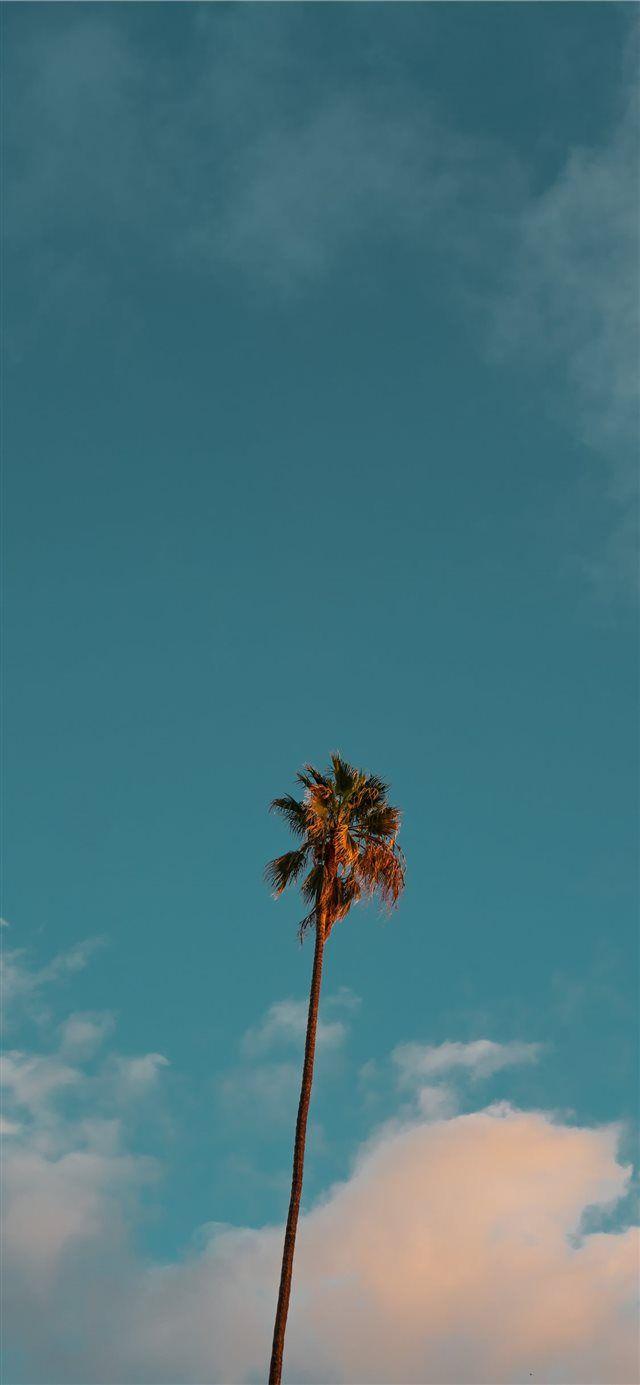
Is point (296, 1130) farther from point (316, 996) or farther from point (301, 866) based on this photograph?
point (301, 866)

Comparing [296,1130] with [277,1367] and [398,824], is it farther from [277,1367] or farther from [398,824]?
[398,824]

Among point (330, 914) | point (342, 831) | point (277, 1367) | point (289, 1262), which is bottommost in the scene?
point (277, 1367)

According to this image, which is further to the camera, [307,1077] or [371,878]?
[371,878]

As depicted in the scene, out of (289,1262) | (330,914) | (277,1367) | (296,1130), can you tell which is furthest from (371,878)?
(277,1367)

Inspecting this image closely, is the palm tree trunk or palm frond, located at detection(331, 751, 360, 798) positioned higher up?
palm frond, located at detection(331, 751, 360, 798)

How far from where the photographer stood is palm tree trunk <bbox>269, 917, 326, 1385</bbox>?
3266 cm

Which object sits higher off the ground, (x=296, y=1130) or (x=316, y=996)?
(x=316, y=996)

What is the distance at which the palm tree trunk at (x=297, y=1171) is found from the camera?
107ft

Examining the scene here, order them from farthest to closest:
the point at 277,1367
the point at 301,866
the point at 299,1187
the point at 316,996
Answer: the point at 301,866 → the point at 316,996 → the point at 299,1187 → the point at 277,1367

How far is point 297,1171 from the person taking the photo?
1400 inches

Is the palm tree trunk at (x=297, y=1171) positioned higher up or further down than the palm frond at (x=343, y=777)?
further down

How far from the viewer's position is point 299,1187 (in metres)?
35.3

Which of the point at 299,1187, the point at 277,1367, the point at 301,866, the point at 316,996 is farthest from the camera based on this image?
the point at 301,866

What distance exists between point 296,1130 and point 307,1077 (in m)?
1.60
